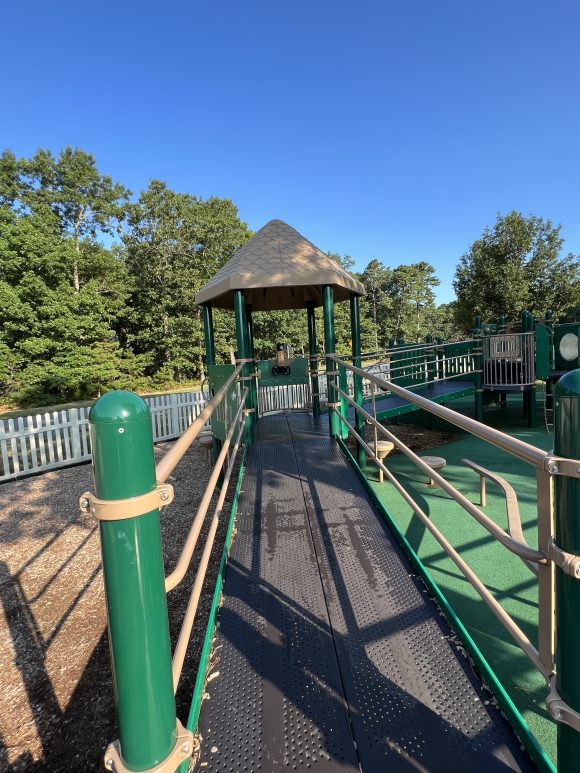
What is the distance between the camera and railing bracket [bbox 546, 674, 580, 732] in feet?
3.20

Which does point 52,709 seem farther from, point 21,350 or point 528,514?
point 21,350

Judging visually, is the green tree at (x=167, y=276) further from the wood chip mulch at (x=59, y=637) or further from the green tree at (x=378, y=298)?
the green tree at (x=378, y=298)

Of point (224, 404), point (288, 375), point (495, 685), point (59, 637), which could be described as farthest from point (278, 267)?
point (495, 685)

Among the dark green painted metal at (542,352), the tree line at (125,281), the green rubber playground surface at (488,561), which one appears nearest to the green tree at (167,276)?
the tree line at (125,281)

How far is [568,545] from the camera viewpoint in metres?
0.95

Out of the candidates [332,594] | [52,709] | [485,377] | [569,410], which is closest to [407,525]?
[332,594]

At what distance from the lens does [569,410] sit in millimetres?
938

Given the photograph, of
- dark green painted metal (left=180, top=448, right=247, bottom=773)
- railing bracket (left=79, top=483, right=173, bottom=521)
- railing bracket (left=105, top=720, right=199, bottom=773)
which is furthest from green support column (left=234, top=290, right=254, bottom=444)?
railing bracket (left=79, top=483, right=173, bottom=521)

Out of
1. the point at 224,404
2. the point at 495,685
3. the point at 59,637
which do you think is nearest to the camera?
the point at 495,685

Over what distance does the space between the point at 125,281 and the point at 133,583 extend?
29595 millimetres

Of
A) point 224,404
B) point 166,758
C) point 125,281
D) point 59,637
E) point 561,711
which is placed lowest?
point 59,637

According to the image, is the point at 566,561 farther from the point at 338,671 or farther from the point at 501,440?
the point at 338,671

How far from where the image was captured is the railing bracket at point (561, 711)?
3.20 feet

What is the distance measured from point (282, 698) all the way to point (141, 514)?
129 cm
